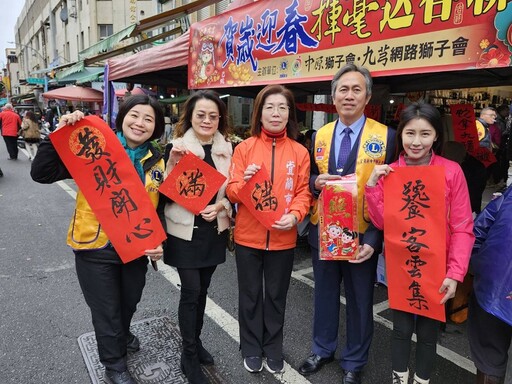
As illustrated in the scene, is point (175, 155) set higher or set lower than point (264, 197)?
higher

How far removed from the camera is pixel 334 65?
10.5ft

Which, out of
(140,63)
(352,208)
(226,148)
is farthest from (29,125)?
(352,208)

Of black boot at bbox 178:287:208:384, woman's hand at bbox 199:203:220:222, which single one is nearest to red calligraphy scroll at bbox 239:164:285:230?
woman's hand at bbox 199:203:220:222

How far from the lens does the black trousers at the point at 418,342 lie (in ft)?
7.04

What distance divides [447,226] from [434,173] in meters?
0.30

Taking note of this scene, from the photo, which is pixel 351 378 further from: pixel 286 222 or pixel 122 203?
pixel 122 203

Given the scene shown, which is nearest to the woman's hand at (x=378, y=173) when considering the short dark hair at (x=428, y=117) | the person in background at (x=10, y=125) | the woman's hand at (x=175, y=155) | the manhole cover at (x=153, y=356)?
the short dark hair at (x=428, y=117)

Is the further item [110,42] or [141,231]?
[110,42]

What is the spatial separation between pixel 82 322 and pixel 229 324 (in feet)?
4.17

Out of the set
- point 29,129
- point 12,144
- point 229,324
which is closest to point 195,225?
point 229,324

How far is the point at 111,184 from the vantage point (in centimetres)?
216

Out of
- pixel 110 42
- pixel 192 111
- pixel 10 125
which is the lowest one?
pixel 10 125

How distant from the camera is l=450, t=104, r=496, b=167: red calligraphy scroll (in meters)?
4.45

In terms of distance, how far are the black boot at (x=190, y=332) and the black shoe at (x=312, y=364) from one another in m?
0.70
